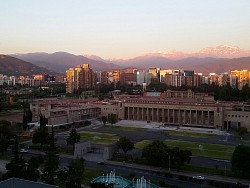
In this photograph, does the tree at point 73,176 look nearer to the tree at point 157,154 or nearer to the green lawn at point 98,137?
the tree at point 157,154

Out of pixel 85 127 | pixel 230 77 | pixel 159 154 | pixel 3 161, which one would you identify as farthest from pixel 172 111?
pixel 230 77

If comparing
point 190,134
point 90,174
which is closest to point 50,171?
point 90,174

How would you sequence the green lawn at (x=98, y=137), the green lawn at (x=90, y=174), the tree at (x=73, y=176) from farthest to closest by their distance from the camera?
the green lawn at (x=98, y=137) < the green lawn at (x=90, y=174) < the tree at (x=73, y=176)

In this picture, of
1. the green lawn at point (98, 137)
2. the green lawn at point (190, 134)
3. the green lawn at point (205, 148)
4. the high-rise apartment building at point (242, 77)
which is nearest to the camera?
the green lawn at point (205, 148)

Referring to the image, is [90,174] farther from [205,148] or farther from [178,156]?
[205,148]

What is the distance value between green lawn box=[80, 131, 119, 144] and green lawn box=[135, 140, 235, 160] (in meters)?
3.37

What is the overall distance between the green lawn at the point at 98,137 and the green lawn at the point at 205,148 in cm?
337

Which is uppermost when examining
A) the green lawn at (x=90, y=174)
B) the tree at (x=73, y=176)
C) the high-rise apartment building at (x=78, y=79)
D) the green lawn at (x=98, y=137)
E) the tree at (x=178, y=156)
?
the high-rise apartment building at (x=78, y=79)

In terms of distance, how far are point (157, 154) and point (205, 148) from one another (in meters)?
9.05

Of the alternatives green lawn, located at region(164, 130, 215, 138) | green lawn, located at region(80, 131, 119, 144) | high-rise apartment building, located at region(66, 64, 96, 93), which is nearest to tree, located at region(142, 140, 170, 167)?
green lawn, located at region(80, 131, 119, 144)

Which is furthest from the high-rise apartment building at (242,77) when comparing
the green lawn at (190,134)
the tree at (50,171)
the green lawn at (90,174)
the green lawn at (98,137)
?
the tree at (50,171)

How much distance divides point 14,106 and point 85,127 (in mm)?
21227

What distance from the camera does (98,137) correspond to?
36531mm

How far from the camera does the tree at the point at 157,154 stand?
24052mm
